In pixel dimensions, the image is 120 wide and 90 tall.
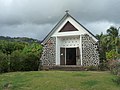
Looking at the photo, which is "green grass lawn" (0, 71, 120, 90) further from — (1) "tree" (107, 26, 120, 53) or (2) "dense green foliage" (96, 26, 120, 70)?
(1) "tree" (107, 26, 120, 53)

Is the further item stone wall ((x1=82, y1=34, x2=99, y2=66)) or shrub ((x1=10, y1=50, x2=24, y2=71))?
stone wall ((x1=82, y1=34, x2=99, y2=66))

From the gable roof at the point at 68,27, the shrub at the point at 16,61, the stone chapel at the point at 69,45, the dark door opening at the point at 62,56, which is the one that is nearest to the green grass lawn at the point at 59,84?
the shrub at the point at 16,61

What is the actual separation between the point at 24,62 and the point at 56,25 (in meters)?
6.30

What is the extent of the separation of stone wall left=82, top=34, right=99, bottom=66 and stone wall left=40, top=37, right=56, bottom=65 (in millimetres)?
3903

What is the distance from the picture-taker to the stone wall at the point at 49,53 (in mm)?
31755

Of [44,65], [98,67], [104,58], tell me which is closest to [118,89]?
[98,67]

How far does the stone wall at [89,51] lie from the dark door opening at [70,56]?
8.61ft

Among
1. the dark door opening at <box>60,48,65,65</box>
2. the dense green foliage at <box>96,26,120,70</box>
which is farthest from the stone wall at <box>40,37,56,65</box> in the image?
the dense green foliage at <box>96,26,120,70</box>

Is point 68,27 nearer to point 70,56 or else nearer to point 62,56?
point 62,56

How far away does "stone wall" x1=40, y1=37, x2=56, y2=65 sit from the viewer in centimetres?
3175

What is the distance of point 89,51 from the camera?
1163 inches

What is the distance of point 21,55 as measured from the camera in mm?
27359

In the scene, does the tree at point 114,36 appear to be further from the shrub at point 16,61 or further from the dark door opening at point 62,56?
the shrub at point 16,61

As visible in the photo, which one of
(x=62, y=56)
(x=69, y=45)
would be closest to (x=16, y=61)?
(x=62, y=56)
